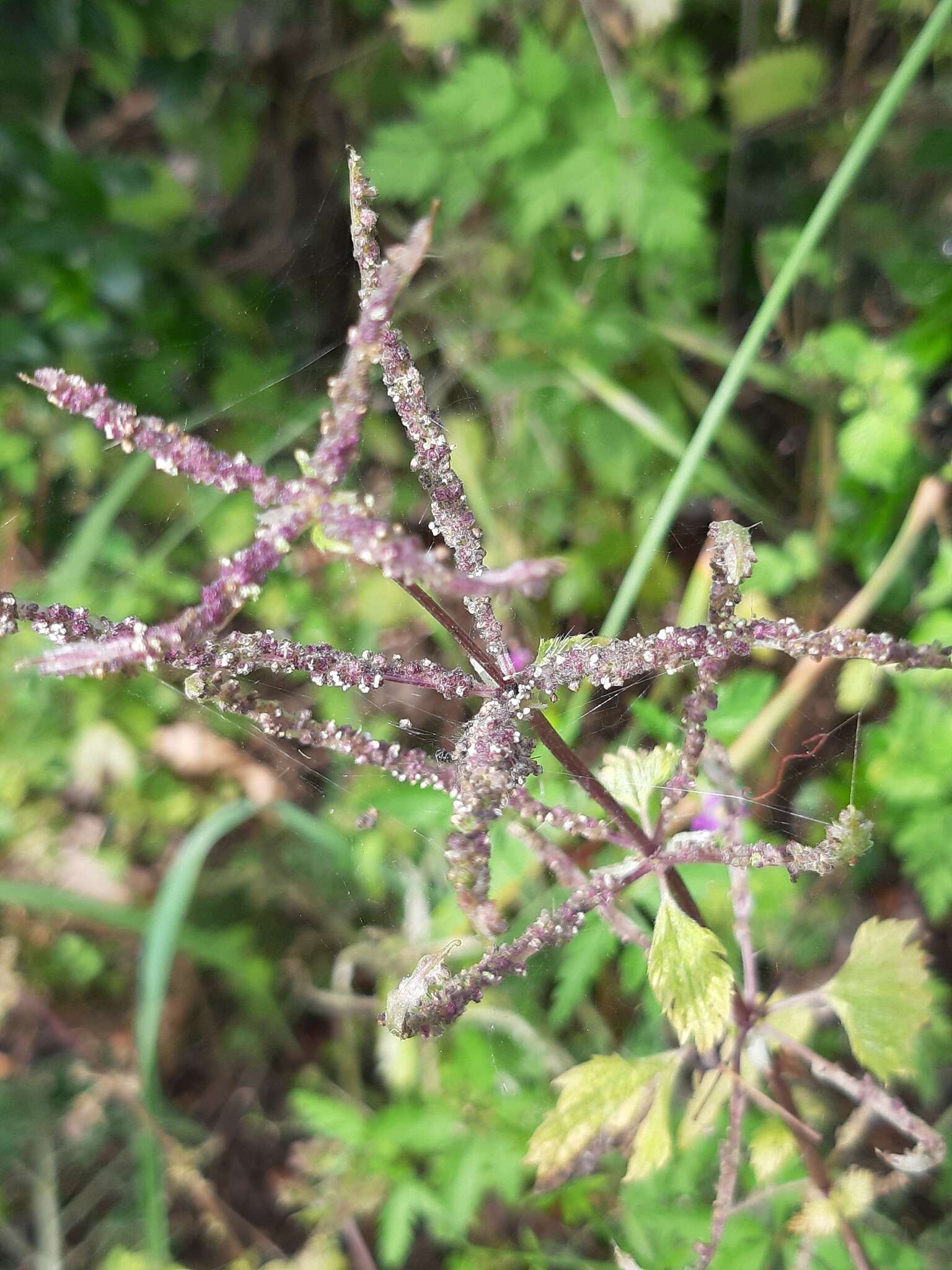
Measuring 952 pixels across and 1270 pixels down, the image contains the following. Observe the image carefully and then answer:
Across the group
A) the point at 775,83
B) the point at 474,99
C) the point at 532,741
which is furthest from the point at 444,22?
the point at 532,741

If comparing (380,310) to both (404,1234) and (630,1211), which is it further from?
(404,1234)

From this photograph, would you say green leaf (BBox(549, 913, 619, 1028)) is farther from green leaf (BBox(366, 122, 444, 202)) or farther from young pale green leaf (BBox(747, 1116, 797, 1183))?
green leaf (BBox(366, 122, 444, 202))

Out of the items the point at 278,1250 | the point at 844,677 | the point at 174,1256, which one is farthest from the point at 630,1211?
the point at 174,1256

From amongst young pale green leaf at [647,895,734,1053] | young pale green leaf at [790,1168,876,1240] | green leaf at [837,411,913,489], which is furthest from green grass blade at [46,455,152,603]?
young pale green leaf at [790,1168,876,1240]

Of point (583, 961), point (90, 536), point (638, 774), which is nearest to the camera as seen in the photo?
point (638, 774)

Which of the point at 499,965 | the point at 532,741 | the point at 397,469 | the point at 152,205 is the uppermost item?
the point at 152,205

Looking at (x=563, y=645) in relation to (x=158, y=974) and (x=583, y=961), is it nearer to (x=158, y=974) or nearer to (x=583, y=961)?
(x=583, y=961)

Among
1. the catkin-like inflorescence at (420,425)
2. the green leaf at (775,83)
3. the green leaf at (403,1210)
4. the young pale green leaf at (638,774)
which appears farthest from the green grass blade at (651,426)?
the green leaf at (403,1210)
